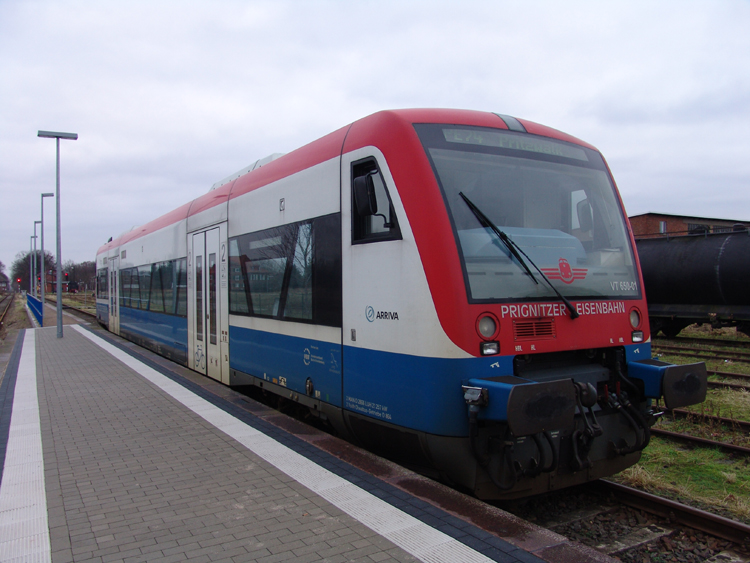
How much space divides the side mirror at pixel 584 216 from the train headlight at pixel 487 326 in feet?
4.82

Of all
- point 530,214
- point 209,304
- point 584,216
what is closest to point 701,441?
point 584,216

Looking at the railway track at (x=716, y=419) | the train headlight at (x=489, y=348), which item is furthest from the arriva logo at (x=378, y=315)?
the railway track at (x=716, y=419)

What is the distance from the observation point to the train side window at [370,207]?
458cm

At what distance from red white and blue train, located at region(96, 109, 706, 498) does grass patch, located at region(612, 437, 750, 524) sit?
2.18 ft

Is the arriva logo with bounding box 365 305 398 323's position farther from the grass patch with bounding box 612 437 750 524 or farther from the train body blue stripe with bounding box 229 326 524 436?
the grass patch with bounding box 612 437 750 524

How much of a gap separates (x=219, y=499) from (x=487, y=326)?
2382 mm

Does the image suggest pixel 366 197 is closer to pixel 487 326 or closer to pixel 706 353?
pixel 487 326

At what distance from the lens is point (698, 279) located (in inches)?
590

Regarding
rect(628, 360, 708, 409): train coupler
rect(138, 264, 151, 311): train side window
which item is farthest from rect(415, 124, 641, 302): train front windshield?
rect(138, 264, 151, 311): train side window

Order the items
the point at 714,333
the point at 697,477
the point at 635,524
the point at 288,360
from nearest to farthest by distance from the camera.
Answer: the point at 635,524
the point at 697,477
the point at 288,360
the point at 714,333

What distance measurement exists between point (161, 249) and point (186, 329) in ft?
8.43

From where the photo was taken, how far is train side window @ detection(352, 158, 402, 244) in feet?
15.0

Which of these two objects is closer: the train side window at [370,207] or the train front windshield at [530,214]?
the train front windshield at [530,214]

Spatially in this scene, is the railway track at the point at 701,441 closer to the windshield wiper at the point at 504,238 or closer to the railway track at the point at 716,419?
the railway track at the point at 716,419
